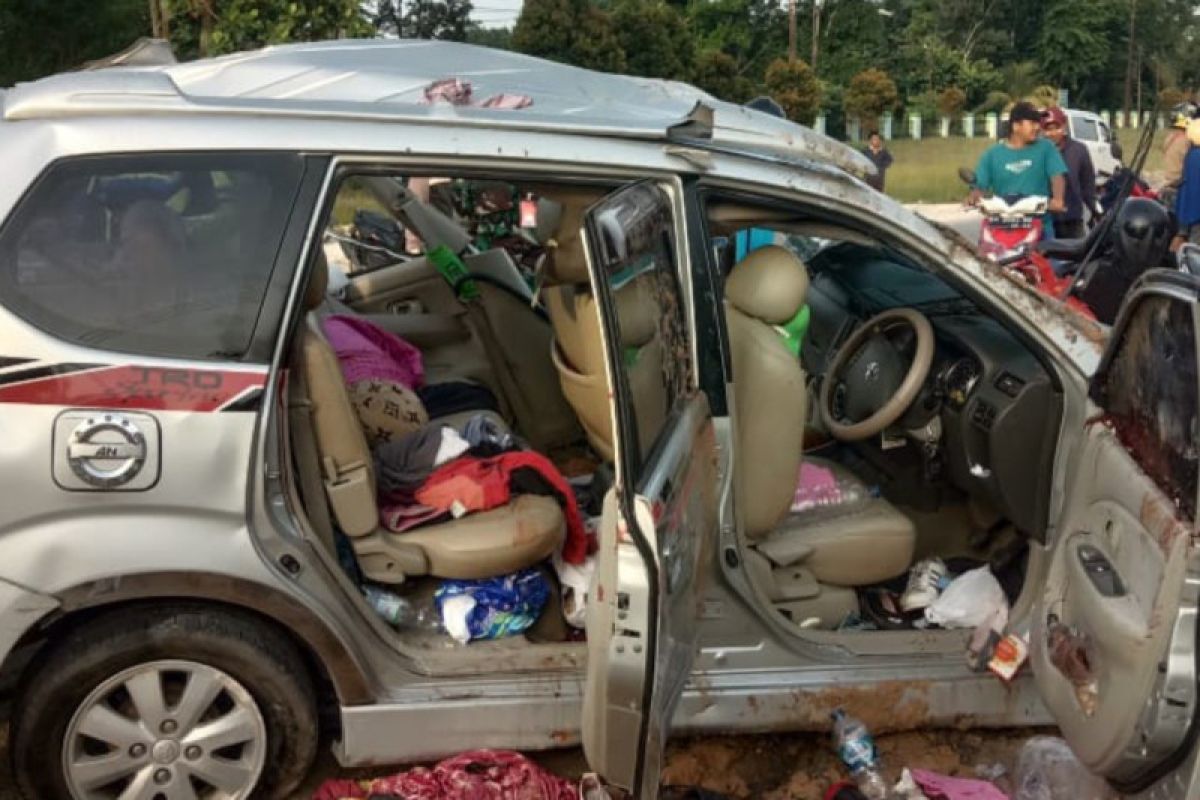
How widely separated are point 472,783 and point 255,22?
11.3 m

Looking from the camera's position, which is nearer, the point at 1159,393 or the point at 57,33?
the point at 1159,393

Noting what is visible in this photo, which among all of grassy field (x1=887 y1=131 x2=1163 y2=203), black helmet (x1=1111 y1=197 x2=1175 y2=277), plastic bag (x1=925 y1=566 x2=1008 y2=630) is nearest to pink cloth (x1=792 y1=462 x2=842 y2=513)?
plastic bag (x1=925 y1=566 x2=1008 y2=630)

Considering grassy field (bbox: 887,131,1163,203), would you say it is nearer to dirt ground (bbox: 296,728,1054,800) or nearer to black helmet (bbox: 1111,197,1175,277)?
black helmet (bbox: 1111,197,1175,277)

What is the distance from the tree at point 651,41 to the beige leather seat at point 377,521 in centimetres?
2845

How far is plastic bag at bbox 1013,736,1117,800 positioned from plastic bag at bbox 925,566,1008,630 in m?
0.36

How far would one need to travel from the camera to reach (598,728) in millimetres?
2502

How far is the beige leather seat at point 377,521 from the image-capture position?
3.09 metres

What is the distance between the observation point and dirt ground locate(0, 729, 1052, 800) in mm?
3418

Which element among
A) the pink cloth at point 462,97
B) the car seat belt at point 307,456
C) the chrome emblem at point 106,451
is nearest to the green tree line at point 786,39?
the pink cloth at point 462,97

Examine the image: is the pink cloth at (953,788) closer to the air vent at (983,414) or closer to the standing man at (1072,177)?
the air vent at (983,414)

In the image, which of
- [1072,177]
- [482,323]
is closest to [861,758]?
[482,323]

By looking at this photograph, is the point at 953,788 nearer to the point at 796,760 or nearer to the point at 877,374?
the point at 796,760

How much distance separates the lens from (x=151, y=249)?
2.82 metres

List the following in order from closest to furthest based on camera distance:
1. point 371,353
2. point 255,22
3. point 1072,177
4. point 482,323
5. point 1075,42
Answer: point 371,353, point 482,323, point 1072,177, point 255,22, point 1075,42
